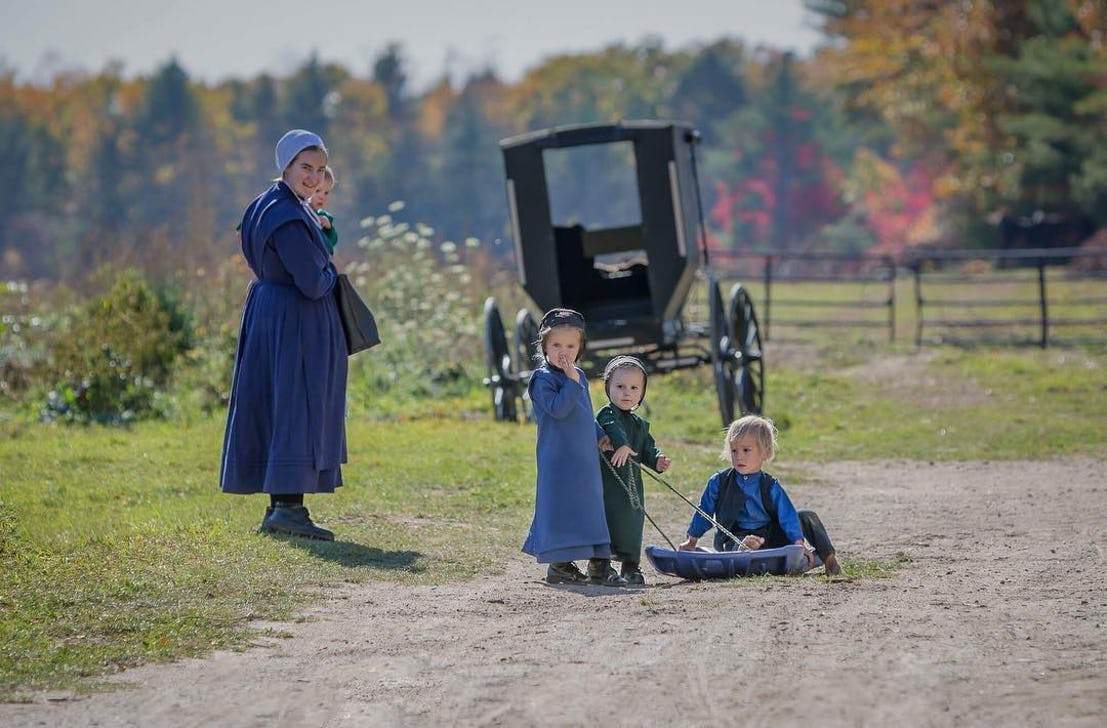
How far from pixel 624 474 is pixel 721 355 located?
258 inches

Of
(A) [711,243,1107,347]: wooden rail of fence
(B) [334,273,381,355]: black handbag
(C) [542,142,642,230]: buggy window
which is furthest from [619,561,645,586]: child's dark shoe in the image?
(C) [542,142,642,230]: buggy window

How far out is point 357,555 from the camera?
8.38 metres

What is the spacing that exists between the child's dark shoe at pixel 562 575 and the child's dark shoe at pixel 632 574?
181mm

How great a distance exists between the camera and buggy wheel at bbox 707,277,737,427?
46.7 ft

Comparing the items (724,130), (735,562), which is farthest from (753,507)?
(724,130)

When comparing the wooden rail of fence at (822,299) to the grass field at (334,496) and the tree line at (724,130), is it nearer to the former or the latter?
the tree line at (724,130)

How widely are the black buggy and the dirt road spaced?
21.4 feet

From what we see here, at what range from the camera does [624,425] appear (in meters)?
8.02

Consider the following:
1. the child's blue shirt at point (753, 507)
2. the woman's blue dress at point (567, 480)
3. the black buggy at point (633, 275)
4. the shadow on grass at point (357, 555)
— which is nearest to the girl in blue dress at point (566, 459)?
the woman's blue dress at point (567, 480)

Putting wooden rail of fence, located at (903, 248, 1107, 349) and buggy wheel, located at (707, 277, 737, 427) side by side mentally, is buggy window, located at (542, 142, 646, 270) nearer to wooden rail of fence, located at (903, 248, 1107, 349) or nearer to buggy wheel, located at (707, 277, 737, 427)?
wooden rail of fence, located at (903, 248, 1107, 349)

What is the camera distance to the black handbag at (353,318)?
29.3 ft

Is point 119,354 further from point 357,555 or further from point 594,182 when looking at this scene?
Result: point 594,182

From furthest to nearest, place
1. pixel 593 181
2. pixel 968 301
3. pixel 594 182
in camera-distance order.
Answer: pixel 593 181, pixel 594 182, pixel 968 301

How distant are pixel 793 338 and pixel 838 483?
46.1 feet
